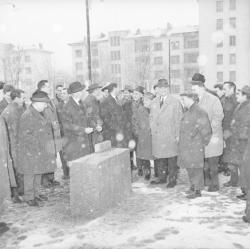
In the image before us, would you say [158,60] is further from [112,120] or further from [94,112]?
[94,112]

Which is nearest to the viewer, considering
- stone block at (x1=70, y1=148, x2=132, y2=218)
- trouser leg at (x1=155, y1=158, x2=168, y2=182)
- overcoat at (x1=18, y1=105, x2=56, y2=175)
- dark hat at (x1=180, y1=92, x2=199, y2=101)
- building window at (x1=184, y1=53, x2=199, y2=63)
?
stone block at (x1=70, y1=148, x2=132, y2=218)

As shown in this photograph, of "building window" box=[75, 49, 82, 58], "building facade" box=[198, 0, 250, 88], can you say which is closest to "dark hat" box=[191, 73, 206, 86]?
"building facade" box=[198, 0, 250, 88]

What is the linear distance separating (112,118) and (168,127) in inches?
60.9

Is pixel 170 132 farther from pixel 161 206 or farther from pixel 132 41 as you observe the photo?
pixel 132 41

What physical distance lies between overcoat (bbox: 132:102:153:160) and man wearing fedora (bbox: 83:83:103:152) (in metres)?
0.82

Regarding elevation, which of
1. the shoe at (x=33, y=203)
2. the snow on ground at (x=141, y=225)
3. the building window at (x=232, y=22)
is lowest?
the snow on ground at (x=141, y=225)

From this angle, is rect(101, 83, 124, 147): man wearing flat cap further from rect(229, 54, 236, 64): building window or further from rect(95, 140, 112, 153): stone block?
rect(229, 54, 236, 64): building window

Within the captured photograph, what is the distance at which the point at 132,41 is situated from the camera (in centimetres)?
6725

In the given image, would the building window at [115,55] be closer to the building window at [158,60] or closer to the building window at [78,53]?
the building window at [158,60]

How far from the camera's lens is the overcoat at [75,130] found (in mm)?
7762

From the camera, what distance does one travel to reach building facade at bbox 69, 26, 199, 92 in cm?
6397

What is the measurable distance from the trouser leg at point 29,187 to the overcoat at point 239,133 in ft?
11.9

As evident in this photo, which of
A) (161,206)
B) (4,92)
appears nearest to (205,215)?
(161,206)

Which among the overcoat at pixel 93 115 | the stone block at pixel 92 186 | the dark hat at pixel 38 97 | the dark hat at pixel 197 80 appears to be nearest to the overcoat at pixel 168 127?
the dark hat at pixel 197 80
